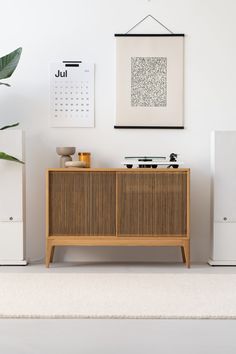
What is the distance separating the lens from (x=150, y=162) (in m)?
4.89

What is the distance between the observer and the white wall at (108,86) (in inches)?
205

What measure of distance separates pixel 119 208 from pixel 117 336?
2.03 metres

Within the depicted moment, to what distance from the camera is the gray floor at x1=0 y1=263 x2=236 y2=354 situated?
2609 millimetres

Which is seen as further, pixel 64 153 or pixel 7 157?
pixel 64 153

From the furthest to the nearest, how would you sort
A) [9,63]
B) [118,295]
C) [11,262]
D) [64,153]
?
[64,153]
[11,262]
[9,63]
[118,295]

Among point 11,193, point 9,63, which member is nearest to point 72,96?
point 9,63

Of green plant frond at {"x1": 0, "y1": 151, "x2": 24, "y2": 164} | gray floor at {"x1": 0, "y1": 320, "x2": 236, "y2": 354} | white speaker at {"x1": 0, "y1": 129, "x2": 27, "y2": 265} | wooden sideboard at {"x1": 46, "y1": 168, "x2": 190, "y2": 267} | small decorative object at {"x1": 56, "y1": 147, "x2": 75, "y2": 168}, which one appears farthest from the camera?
small decorative object at {"x1": 56, "y1": 147, "x2": 75, "y2": 168}

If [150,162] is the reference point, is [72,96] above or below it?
above

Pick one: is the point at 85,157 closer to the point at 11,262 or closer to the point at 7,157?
the point at 7,157

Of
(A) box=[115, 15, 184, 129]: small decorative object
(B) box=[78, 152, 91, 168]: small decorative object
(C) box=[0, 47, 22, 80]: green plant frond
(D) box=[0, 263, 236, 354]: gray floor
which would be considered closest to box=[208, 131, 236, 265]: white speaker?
(A) box=[115, 15, 184, 129]: small decorative object

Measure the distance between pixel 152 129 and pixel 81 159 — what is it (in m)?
0.66

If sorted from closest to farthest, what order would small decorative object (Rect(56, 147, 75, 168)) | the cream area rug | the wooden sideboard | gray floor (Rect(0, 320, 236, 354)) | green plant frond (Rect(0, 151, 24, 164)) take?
gray floor (Rect(0, 320, 236, 354)) < the cream area rug < green plant frond (Rect(0, 151, 24, 164)) < the wooden sideboard < small decorative object (Rect(56, 147, 75, 168))

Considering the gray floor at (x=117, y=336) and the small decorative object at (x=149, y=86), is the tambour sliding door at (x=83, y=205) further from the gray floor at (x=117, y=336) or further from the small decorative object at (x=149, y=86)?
the gray floor at (x=117, y=336)

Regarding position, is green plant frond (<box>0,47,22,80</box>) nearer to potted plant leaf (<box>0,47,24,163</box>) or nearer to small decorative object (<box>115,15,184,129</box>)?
potted plant leaf (<box>0,47,24,163</box>)
